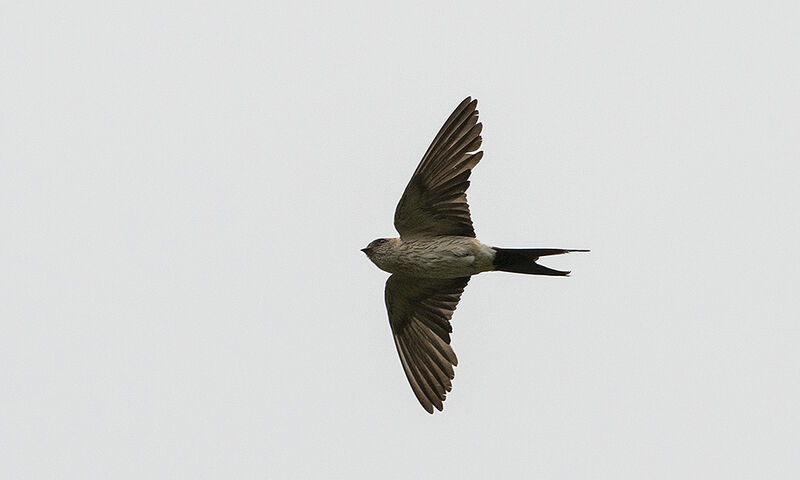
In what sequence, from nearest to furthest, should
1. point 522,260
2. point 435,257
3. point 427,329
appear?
point 522,260, point 435,257, point 427,329

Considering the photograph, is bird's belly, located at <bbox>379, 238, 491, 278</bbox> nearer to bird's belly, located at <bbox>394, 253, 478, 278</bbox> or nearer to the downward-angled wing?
bird's belly, located at <bbox>394, 253, 478, 278</bbox>

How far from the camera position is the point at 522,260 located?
9898 mm

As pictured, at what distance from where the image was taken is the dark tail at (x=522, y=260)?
387 inches

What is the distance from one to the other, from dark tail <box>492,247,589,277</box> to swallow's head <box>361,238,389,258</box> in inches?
33.3

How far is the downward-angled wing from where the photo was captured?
34.7 feet

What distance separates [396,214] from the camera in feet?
33.2

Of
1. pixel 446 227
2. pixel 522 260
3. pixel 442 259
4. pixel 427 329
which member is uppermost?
pixel 446 227

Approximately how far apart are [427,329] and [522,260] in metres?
1.19

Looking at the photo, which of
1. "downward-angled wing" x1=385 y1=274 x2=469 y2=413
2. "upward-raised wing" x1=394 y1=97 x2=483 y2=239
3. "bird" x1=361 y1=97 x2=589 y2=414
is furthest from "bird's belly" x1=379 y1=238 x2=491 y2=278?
"downward-angled wing" x1=385 y1=274 x2=469 y2=413

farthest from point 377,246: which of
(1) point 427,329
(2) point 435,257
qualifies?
(1) point 427,329

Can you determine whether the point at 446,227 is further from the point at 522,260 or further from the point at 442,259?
the point at 522,260

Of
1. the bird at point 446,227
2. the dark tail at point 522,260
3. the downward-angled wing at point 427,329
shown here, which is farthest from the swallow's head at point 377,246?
the dark tail at point 522,260

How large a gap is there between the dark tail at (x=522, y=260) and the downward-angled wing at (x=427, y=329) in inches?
29.6

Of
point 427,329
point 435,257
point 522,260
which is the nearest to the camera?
point 522,260
